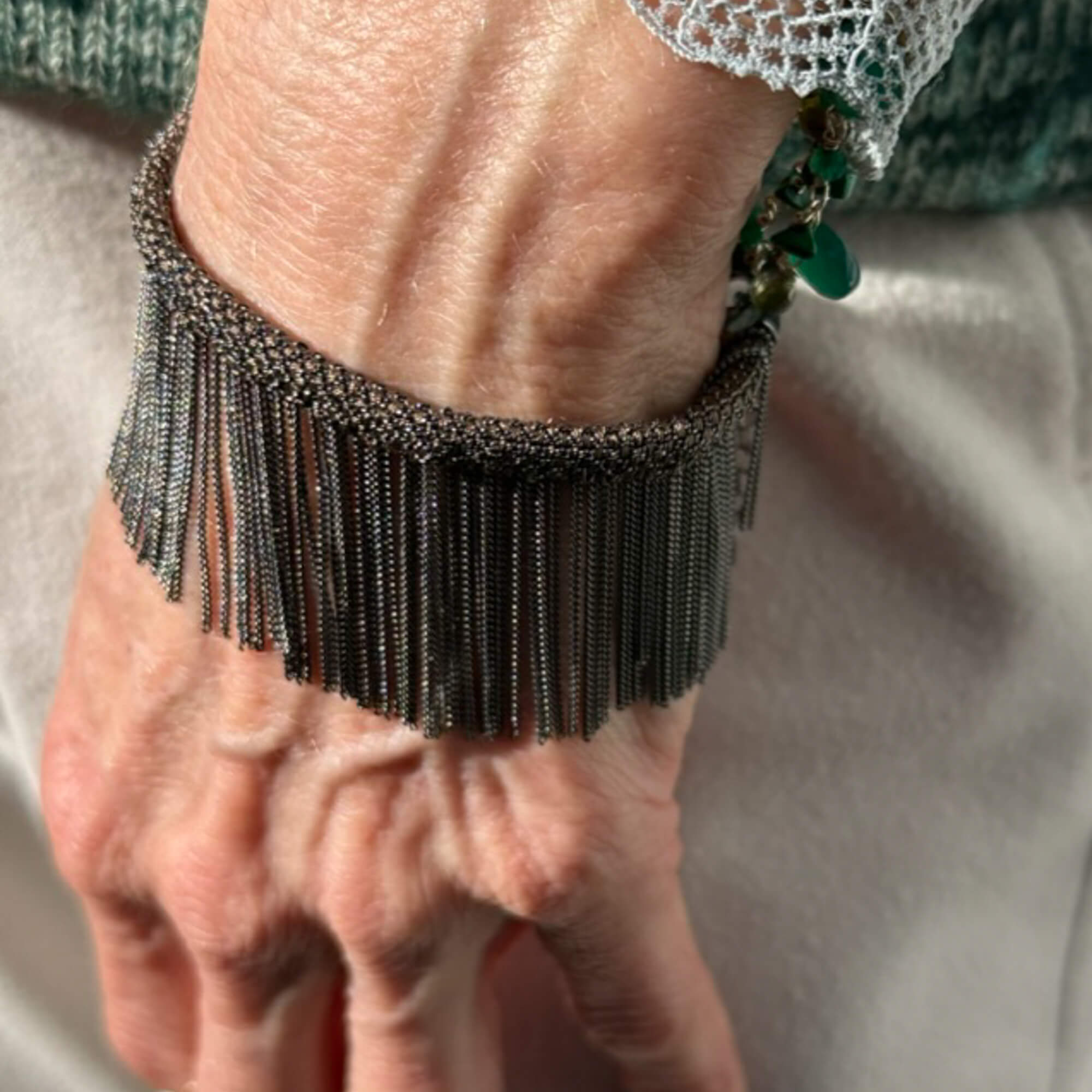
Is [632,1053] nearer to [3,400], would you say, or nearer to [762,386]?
[762,386]

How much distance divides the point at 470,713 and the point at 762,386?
236mm

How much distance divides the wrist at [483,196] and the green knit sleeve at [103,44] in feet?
0.53

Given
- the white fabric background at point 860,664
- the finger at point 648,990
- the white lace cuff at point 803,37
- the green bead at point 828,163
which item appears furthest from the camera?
the white fabric background at point 860,664

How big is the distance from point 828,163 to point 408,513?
26 centimetres

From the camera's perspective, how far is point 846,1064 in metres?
1.03

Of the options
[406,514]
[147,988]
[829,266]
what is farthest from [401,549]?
[147,988]

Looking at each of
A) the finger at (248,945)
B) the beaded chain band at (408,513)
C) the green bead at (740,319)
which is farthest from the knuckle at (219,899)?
the green bead at (740,319)

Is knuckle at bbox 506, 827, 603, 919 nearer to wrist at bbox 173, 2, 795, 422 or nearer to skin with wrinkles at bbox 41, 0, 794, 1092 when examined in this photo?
skin with wrinkles at bbox 41, 0, 794, 1092

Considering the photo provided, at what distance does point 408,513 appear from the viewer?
0.59 meters

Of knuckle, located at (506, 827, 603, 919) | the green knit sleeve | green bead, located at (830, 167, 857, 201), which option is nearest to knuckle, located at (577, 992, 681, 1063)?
knuckle, located at (506, 827, 603, 919)

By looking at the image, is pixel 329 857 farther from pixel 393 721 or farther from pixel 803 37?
pixel 803 37

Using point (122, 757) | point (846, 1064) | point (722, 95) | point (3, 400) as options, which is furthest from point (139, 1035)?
point (722, 95)

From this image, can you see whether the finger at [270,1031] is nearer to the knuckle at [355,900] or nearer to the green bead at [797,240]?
the knuckle at [355,900]

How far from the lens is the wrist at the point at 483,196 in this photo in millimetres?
540
